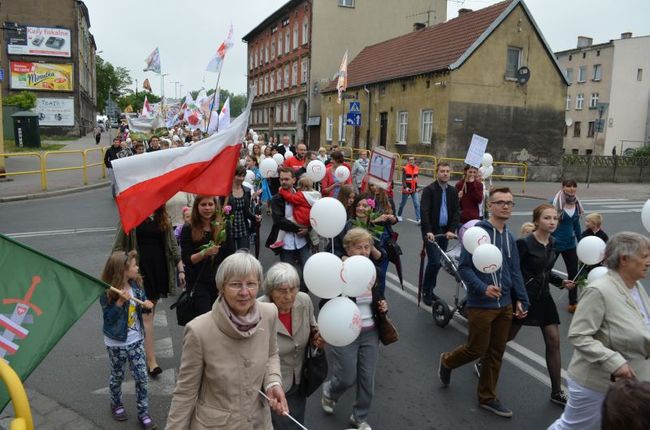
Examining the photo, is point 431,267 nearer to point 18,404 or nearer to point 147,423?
point 147,423

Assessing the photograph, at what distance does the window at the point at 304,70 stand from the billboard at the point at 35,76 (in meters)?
20.0

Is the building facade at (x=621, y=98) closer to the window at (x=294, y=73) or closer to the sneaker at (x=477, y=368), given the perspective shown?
the window at (x=294, y=73)

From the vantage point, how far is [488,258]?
4.24 meters

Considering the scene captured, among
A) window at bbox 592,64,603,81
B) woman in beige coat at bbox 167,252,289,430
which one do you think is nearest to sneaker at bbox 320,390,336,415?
woman in beige coat at bbox 167,252,289,430

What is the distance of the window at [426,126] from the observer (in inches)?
1073

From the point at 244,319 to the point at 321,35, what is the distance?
41.0 meters

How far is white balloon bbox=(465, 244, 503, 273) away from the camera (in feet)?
13.9

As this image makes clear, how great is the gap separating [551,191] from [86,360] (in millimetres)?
21145

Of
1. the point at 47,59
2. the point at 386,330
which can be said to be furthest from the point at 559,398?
the point at 47,59

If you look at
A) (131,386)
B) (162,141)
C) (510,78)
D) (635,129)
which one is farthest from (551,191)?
(635,129)

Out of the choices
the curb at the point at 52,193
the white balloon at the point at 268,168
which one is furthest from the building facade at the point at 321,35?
the white balloon at the point at 268,168

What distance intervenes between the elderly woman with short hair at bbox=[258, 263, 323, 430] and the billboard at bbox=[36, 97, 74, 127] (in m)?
47.3

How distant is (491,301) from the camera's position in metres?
4.38

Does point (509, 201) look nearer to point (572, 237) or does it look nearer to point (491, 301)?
point (491, 301)
